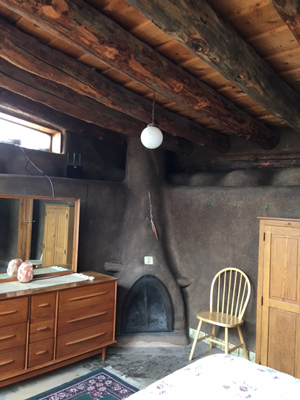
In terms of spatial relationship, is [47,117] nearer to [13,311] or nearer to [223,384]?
[13,311]

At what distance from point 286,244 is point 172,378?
1750 mm

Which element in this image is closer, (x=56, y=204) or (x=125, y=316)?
(x=56, y=204)

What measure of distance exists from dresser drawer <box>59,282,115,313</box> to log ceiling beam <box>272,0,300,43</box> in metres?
2.89

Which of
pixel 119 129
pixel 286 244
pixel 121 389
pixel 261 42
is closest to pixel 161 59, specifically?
pixel 261 42

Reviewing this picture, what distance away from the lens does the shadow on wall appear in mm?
3787

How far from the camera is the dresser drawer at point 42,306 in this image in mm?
3031

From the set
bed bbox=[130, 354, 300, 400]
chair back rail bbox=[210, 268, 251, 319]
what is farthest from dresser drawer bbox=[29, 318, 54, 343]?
chair back rail bbox=[210, 268, 251, 319]

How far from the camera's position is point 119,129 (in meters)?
3.90

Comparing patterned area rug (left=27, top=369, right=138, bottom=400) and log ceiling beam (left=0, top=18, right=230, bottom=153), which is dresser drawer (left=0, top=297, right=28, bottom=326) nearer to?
patterned area rug (left=27, top=369, right=138, bottom=400)

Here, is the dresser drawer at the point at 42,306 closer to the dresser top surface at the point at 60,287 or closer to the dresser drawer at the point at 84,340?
the dresser top surface at the point at 60,287

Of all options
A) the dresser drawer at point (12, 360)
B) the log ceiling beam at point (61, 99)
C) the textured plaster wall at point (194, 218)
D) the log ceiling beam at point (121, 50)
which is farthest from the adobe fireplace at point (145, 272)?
the log ceiling beam at point (121, 50)

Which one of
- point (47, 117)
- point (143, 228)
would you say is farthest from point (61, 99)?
point (143, 228)

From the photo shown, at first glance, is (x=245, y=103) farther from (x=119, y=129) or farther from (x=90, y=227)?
(x=90, y=227)

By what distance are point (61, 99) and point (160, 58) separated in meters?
1.43
